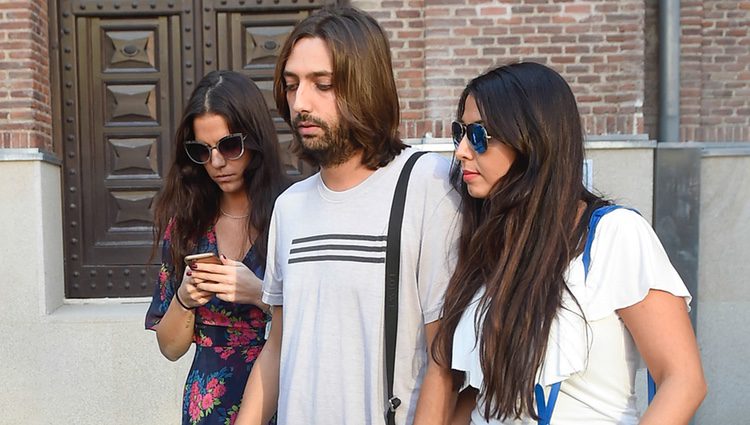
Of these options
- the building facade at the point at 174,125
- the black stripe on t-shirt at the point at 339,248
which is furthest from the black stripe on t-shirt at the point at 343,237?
the building facade at the point at 174,125

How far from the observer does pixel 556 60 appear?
540 centimetres

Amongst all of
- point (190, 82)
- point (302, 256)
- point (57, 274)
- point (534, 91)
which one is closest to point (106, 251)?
point (57, 274)

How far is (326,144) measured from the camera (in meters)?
1.92

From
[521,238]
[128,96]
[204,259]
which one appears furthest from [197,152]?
[128,96]

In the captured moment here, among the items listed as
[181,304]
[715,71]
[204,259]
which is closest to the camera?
[204,259]

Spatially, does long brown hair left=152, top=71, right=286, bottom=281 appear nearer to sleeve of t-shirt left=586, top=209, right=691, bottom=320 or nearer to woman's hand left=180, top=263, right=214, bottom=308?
woman's hand left=180, top=263, right=214, bottom=308

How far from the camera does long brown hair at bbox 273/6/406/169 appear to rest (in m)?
1.88

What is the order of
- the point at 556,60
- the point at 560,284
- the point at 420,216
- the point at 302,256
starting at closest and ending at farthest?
the point at 560,284, the point at 420,216, the point at 302,256, the point at 556,60

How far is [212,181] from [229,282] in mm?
604

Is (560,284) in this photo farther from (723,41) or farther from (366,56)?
(723,41)

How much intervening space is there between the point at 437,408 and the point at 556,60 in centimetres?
419

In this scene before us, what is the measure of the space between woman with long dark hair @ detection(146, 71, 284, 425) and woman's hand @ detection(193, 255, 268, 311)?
1cm

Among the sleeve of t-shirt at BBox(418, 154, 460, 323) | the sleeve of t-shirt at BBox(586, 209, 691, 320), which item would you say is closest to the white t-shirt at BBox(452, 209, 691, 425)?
the sleeve of t-shirt at BBox(586, 209, 691, 320)

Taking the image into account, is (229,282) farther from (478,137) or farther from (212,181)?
(478,137)
